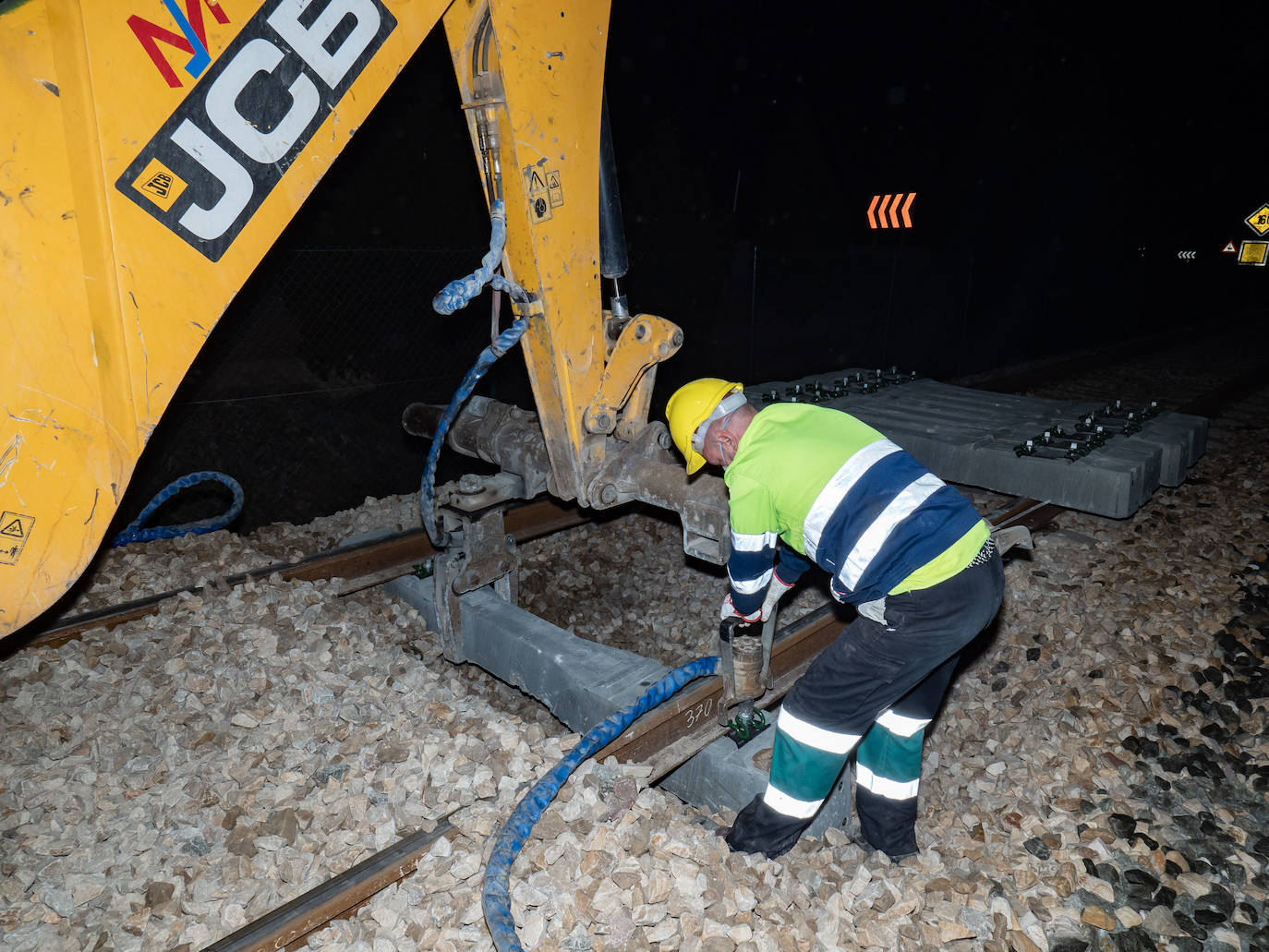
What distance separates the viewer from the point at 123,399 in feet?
5.93

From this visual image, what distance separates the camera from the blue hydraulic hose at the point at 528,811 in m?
2.36

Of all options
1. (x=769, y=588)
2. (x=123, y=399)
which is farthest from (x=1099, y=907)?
(x=123, y=399)

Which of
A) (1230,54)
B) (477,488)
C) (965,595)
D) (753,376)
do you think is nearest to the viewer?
(965,595)

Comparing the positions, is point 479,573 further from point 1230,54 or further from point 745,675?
point 1230,54

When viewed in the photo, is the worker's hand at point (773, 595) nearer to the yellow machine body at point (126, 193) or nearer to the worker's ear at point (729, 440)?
the worker's ear at point (729, 440)

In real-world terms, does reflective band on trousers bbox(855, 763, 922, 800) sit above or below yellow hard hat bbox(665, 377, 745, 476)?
below

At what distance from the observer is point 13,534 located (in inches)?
67.0

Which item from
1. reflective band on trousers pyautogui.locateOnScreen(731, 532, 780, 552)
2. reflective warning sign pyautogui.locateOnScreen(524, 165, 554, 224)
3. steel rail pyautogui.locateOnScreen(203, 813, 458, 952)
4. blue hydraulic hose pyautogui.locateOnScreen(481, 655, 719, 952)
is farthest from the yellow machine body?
reflective band on trousers pyautogui.locateOnScreen(731, 532, 780, 552)

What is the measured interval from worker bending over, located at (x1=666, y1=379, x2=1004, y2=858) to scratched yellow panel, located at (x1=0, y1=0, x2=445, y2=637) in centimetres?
173

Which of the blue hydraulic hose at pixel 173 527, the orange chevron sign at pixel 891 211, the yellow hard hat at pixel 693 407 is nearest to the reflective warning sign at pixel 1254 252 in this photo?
the orange chevron sign at pixel 891 211

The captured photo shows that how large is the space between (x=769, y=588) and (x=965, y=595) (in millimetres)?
827

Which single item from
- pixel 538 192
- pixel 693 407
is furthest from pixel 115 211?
pixel 693 407

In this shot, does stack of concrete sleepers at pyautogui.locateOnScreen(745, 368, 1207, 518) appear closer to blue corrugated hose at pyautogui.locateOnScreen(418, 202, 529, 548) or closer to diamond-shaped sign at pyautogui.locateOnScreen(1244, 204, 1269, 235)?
blue corrugated hose at pyautogui.locateOnScreen(418, 202, 529, 548)

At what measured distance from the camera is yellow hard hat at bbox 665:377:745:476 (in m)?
3.11
